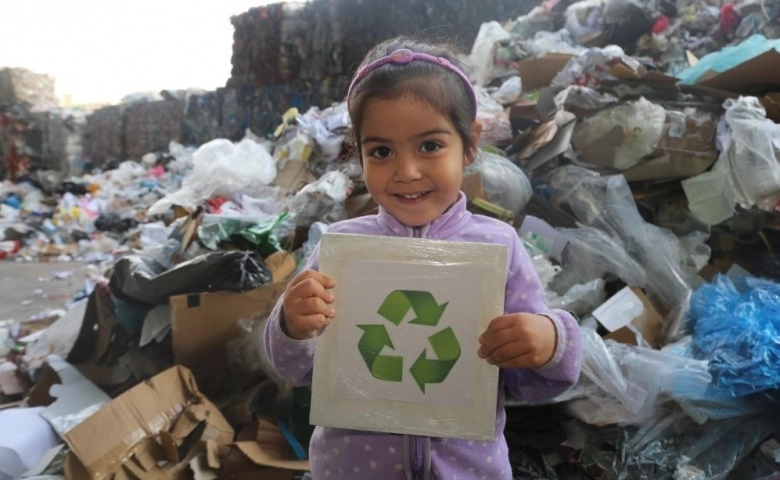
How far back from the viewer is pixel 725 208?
83.4 inches

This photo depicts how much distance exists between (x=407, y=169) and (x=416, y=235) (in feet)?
0.48

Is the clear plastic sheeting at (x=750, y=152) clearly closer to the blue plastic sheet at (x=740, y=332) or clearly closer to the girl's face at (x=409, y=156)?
the blue plastic sheet at (x=740, y=332)

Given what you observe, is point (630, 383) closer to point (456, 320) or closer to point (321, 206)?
point (456, 320)

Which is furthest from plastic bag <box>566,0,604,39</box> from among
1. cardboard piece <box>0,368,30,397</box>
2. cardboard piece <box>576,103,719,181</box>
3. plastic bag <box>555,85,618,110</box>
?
cardboard piece <box>0,368,30,397</box>

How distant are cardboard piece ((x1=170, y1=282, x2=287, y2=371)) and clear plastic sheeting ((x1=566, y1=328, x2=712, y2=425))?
1123 mm

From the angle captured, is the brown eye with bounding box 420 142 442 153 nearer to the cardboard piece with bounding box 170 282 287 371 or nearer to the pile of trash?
the pile of trash

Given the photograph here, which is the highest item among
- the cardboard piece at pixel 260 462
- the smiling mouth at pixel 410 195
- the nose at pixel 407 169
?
the nose at pixel 407 169

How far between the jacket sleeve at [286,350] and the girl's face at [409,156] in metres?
0.14

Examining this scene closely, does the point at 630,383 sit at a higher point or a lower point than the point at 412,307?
lower

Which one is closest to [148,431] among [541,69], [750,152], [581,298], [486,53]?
[581,298]

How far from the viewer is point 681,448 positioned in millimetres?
1598

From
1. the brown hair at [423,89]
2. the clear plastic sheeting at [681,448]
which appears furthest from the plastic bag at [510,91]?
the brown hair at [423,89]

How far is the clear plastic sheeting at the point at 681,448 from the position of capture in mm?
1548

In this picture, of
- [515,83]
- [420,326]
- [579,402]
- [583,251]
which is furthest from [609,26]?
[420,326]
